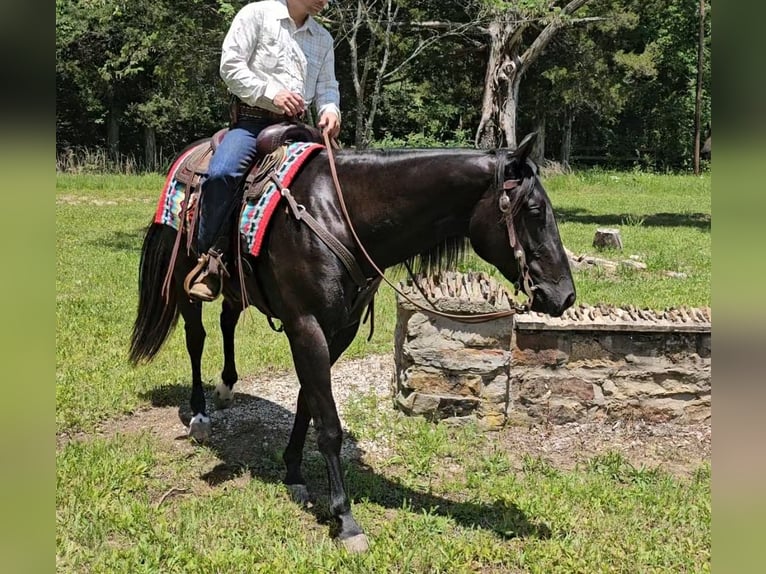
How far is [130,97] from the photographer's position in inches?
1094

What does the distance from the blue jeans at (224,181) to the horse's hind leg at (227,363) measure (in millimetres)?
1435

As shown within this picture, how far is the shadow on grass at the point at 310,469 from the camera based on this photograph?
3662 mm

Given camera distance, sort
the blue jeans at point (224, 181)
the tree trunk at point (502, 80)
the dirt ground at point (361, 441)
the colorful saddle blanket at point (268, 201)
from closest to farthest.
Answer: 1. the colorful saddle blanket at point (268, 201)
2. the blue jeans at point (224, 181)
3. the dirt ground at point (361, 441)
4. the tree trunk at point (502, 80)

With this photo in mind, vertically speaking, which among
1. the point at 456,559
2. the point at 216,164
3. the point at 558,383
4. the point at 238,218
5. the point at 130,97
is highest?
the point at 130,97

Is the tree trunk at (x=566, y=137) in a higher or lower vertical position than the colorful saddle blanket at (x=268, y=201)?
higher

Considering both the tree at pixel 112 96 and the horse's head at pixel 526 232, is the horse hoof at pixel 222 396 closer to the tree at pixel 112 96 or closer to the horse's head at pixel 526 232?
the horse's head at pixel 526 232

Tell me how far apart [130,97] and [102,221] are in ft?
51.9

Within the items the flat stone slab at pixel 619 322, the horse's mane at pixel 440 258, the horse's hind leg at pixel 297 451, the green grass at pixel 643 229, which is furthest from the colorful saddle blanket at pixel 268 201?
the green grass at pixel 643 229

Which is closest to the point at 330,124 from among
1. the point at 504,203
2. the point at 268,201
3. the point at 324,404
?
the point at 268,201

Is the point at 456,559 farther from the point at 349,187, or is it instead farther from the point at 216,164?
the point at 216,164

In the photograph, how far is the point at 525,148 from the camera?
2992 millimetres

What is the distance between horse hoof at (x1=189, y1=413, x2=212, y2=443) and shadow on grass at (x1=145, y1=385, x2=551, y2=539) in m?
0.06
